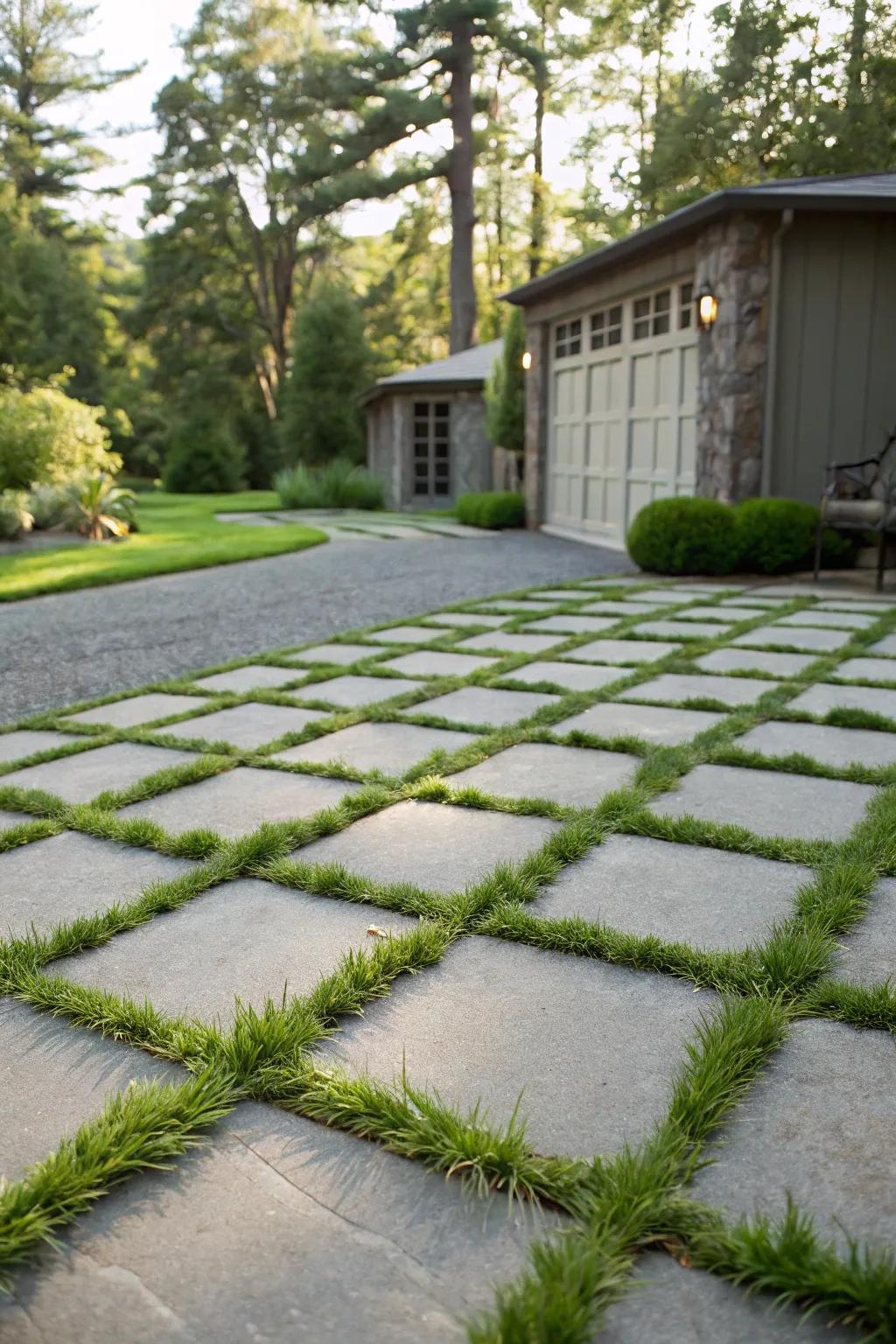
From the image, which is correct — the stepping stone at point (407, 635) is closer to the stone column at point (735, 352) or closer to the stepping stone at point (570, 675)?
the stepping stone at point (570, 675)

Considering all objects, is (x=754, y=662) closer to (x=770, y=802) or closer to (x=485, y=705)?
(x=485, y=705)

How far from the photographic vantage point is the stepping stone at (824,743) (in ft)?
9.27

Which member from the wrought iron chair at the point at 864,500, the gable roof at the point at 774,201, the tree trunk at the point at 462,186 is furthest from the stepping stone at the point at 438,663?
the tree trunk at the point at 462,186

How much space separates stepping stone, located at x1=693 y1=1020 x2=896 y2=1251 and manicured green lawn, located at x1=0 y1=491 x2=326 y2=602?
6.21 metres

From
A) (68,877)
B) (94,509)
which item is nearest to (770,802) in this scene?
(68,877)

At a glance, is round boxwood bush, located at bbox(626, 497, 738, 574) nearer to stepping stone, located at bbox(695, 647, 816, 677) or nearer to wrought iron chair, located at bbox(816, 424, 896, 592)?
wrought iron chair, located at bbox(816, 424, 896, 592)

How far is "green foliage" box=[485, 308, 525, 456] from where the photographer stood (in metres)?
11.6

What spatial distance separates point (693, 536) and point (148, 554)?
4312 mm

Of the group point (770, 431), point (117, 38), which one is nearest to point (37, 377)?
point (117, 38)

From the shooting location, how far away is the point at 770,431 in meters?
7.61

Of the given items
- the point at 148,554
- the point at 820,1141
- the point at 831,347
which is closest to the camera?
the point at 820,1141

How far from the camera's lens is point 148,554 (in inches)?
335

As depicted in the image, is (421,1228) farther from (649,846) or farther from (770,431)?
(770,431)

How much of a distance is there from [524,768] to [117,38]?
87.6 ft
